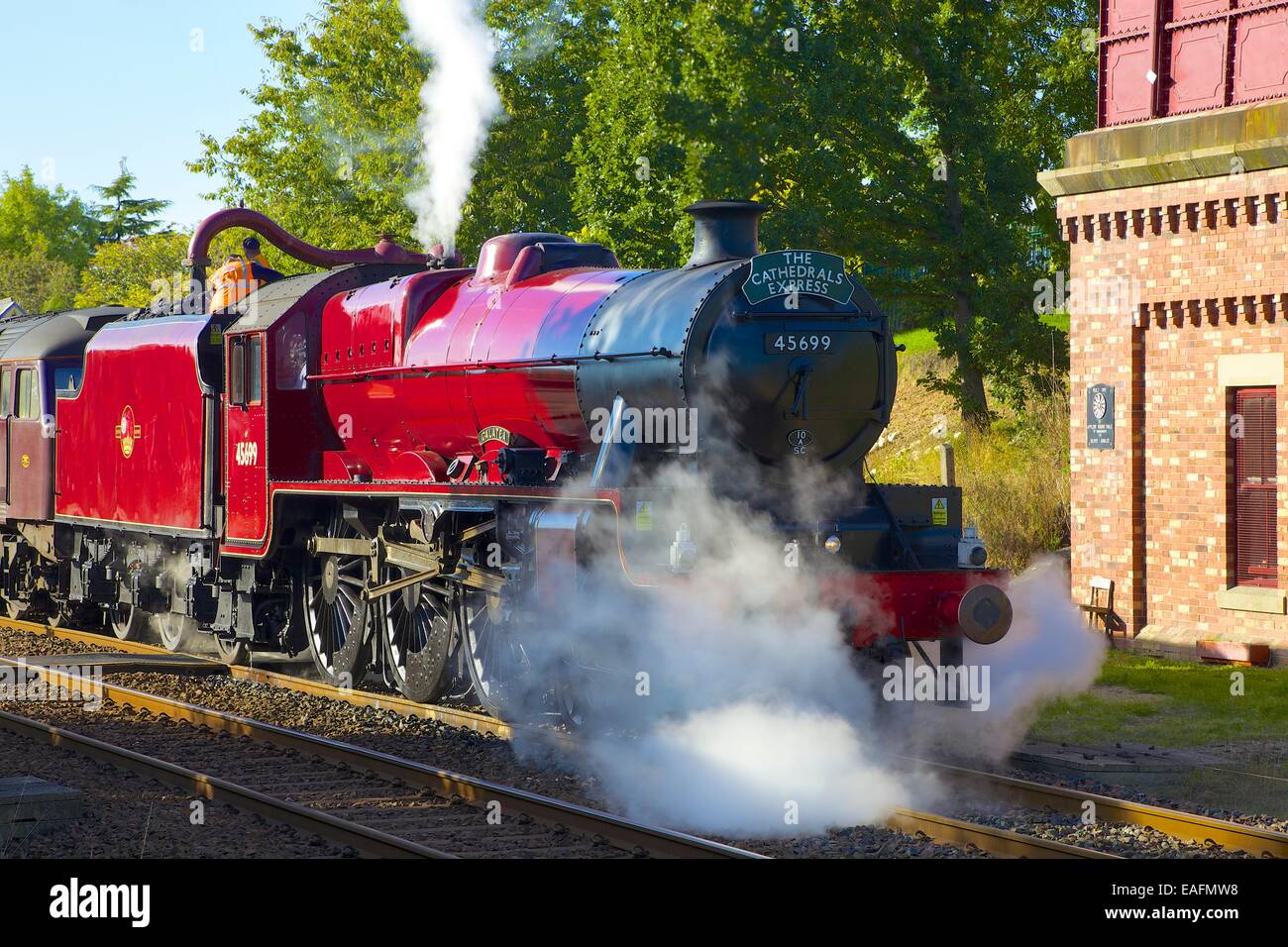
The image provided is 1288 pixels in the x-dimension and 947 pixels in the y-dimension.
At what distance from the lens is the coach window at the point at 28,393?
18.1 metres

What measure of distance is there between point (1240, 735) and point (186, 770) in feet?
24.6

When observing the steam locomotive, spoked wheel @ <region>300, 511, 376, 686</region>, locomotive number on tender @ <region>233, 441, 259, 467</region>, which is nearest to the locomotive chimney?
the steam locomotive

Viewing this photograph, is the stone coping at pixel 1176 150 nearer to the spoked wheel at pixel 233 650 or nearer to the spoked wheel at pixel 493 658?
the spoked wheel at pixel 493 658

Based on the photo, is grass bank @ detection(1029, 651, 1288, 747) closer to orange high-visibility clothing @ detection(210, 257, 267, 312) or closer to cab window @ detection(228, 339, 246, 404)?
cab window @ detection(228, 339, 246, 404)

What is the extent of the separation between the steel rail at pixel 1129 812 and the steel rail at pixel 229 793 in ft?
11.1

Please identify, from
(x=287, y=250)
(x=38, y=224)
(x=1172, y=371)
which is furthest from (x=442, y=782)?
(x=38, y=224)

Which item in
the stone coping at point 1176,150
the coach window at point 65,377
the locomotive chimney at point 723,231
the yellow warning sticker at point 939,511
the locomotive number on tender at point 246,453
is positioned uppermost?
the stone coping at point 1176,150

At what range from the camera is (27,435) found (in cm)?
1825

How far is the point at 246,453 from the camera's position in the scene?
44.9ft

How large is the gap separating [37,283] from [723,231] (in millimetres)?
57326

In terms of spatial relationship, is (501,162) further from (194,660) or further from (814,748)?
(814,748)
